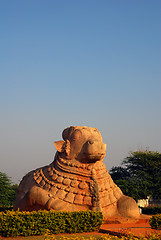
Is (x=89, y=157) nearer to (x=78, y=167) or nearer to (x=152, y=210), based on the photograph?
(x=78, y=167)

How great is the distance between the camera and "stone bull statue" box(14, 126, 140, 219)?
30.4 ft

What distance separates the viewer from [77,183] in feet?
31.1

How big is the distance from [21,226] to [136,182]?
1604 centimetres

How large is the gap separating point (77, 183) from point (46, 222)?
1646 millimetres

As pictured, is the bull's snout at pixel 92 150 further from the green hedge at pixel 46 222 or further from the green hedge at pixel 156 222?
the green hedge at pixel 156 222

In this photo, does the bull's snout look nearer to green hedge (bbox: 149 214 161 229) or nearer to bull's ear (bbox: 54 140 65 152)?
bull's ear (bbox: 54 140 65 152)

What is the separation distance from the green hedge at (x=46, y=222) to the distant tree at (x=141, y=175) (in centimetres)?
1305

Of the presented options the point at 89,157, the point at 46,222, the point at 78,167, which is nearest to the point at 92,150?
the point at 89,157

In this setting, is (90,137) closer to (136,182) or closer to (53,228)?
(53,228)

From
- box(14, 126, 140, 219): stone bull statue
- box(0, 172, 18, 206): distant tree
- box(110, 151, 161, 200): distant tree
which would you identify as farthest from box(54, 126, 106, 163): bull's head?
box(0, 172, 18, 206): distant tree

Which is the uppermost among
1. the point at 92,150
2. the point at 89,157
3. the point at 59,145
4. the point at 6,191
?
the point at 59,145

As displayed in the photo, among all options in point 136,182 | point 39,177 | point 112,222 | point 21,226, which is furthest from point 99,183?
point 136,182

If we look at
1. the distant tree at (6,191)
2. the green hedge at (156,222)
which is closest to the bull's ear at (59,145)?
the green hedge at (156,222)

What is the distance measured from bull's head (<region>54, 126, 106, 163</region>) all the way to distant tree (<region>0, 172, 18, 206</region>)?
617 inches
